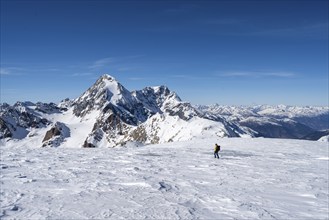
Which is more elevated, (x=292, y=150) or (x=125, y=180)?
(x=292, y=150)

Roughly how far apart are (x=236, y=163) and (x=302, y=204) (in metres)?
13.0

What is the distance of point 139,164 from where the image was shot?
27.0 metres

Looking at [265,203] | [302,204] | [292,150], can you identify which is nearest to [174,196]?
[265,203]

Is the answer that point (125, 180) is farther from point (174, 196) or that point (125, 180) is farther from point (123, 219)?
point (123, 219)

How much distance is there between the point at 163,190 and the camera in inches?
702

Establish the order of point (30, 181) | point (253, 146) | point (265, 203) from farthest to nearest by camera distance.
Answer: point (253, 146), point (30, 181), point (265, 203)

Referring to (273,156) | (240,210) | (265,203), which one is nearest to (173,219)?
(240,210)

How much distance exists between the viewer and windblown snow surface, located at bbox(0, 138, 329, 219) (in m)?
13.8

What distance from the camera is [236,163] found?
29719 millimetres

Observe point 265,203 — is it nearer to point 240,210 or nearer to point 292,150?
point 240,210

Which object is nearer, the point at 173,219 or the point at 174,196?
the point at 173,219

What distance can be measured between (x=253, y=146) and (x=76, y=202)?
1297 inches

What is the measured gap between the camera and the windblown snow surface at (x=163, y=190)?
1375cm

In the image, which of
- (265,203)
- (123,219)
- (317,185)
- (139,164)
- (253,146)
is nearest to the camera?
(123,219)
